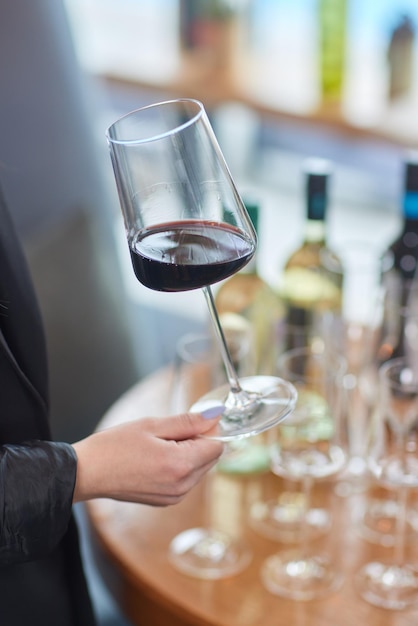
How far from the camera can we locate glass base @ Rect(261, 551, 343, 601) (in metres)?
1.08

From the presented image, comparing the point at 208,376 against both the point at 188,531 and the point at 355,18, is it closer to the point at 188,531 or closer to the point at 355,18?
the point at 188,531

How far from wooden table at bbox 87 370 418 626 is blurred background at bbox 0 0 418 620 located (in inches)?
16.1

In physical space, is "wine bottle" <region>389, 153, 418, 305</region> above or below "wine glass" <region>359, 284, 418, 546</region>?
above

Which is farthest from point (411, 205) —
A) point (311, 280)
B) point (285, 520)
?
point (285, 520)

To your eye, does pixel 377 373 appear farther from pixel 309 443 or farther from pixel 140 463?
pixel 140 463

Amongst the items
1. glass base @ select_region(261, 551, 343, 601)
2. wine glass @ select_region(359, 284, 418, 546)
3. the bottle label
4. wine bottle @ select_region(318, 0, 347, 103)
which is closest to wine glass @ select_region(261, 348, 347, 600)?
glass base @ select_region(261, 551, 343, 601)

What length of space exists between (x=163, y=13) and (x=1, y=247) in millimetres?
2217

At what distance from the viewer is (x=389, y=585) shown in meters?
1.08

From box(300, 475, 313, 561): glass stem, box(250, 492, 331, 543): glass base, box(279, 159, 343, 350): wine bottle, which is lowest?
box(250, 492, 331, 543): glass base

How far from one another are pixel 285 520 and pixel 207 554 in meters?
0.12

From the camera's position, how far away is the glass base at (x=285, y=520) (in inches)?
46.9

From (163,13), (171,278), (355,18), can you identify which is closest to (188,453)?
(171,278)

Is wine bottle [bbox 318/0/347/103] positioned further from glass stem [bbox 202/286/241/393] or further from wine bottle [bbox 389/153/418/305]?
glass stem [bbox 202/286/241/393]

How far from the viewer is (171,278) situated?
2.77ft
